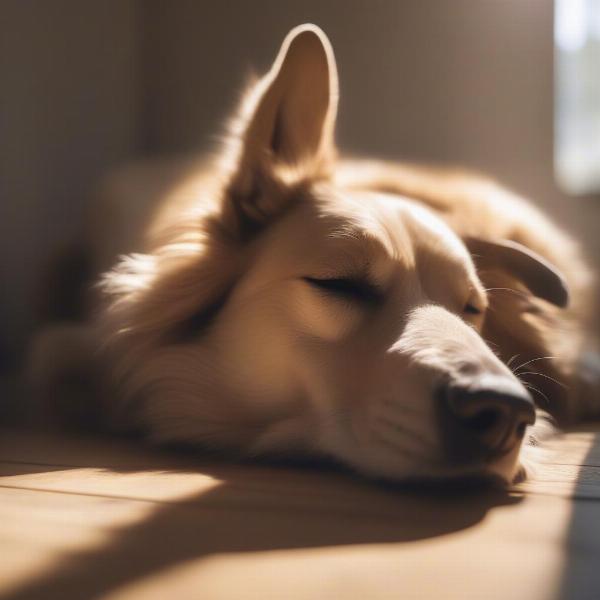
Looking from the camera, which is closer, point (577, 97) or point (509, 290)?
point (509, 290)

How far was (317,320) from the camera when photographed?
1223 mm

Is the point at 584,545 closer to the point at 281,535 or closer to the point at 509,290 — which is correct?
the point at 281,535

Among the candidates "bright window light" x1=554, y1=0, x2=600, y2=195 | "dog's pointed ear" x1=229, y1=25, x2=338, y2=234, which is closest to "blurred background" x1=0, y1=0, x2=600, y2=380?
"bright window light" x1=554, y1=0, x2=600, y2=195

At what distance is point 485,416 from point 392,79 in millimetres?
2469

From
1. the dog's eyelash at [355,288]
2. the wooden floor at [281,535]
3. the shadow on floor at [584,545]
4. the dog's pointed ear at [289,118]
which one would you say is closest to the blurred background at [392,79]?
the dog's pointed ear at [289,118]

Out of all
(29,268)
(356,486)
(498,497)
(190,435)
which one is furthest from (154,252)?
(29,268)

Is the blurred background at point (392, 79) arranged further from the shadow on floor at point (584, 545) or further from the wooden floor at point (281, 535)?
the shadow on floor at point (584, 545)

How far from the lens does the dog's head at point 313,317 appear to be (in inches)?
Answer: 38.8

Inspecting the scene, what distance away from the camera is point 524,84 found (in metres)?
3.09

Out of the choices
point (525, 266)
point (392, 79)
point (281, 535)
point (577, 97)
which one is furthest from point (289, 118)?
point (577, 97)

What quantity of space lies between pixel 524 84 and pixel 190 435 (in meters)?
2.41

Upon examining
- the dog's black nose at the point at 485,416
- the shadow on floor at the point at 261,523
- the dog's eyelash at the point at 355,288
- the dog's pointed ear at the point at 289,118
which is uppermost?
the dog's pointed ear at the point at 289,118

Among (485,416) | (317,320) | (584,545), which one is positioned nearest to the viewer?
(584,545)

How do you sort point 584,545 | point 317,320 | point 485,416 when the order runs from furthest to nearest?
point 317,320
point 485,416
point 584,545
